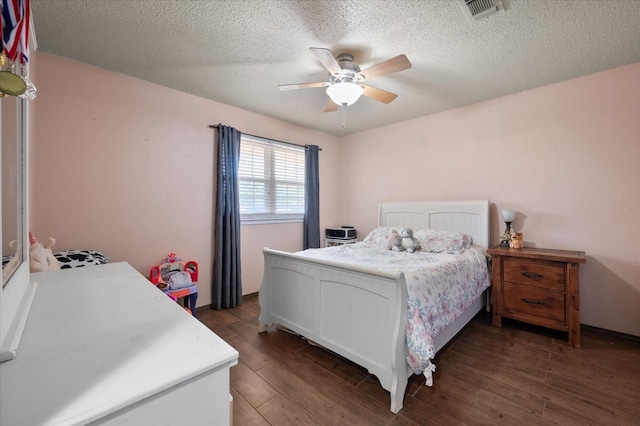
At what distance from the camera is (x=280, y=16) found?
181 cm

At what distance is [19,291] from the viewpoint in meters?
0.90

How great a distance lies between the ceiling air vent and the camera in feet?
5.48

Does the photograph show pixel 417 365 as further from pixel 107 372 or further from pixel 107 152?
pixel 107 152

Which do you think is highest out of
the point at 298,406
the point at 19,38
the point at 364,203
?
the point at 19,38

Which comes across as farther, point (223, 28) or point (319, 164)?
point (319, 164)

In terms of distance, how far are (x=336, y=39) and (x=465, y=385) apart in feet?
8.46

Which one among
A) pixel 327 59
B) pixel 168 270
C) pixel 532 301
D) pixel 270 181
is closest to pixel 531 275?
pixel 532 301

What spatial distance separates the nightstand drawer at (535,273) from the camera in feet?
7.97

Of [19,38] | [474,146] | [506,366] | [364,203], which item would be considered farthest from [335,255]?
[19,38]

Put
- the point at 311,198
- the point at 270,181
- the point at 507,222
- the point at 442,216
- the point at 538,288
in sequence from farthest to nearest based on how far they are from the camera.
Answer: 1. the point at 311,198
2. the point at 270,181
3. the point at 442,216
4. the point at 507,222
5. the point at 538,288

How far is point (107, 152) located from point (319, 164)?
108 inches

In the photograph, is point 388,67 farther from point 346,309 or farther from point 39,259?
point 39,259

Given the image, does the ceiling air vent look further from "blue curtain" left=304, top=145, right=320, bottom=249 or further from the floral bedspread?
"blue curtain" left=304, top=145, right=320, bottom=249

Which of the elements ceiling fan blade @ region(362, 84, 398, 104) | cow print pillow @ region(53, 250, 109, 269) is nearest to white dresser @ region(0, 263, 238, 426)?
cow print pillow @ region(53, 250, 109, 269)
